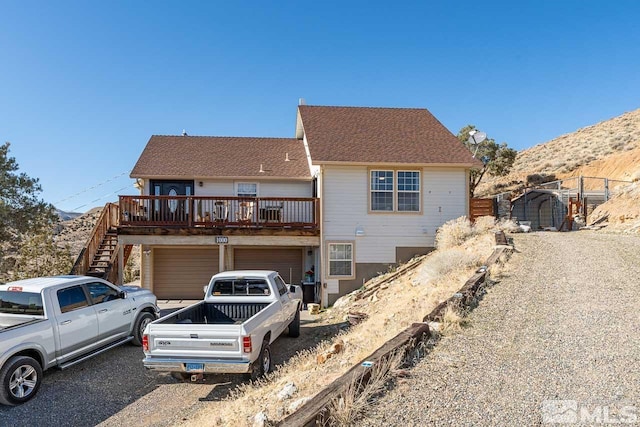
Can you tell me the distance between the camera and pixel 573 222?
2011cm

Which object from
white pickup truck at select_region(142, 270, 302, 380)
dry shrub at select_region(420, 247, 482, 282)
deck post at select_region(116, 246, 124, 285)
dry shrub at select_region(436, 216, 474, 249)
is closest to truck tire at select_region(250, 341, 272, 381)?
white pickup truck at select_region(142, 270, 302, 380)

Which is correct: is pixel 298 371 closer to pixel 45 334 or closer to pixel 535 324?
pixel 535 324

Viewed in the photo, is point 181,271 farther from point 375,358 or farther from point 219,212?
point 375,358

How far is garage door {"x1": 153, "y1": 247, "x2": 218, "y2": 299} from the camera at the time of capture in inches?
698

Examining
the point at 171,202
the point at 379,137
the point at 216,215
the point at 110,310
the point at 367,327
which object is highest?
the point at 379,137

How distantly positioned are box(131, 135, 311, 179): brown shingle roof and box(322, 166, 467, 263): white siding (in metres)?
2.36

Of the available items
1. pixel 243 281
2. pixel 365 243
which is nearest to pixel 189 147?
pixel 365 243

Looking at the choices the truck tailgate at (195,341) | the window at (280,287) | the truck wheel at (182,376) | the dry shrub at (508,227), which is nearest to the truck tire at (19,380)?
the truck tailgate at (195,341)

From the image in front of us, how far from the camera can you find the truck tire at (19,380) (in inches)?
258

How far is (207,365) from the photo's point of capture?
677cm

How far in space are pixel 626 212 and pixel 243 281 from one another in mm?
17090

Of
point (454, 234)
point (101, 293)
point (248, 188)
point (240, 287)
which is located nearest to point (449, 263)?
point (454, 234)

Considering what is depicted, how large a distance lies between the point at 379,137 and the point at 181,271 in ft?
32.0

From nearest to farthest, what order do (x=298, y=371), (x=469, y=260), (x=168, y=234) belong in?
1. (x=298, y=371)
2. (x=469, y=260)
3. (x=168, y=234)
